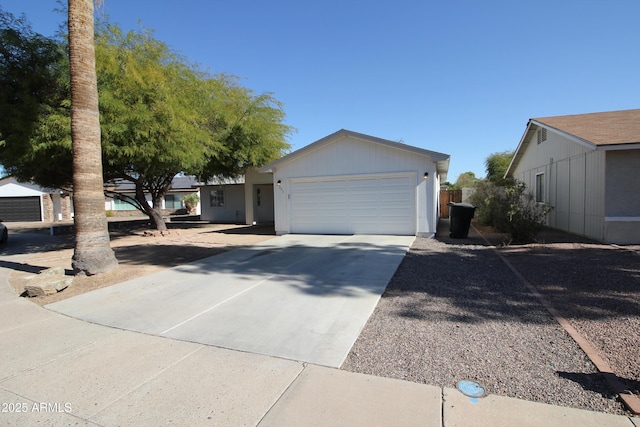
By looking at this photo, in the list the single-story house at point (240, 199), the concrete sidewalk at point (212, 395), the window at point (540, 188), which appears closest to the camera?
the concrete sidewalk at point (212, 395)

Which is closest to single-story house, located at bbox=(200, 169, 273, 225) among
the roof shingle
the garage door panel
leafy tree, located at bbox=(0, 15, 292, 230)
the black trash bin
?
leafy tree, located at bbox=(0, 15, 292, 230)

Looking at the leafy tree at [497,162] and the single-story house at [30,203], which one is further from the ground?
the leafy tree at [497,162]

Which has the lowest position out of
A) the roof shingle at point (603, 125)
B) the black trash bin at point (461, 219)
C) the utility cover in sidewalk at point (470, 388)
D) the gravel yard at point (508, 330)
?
the utility cover in sidewalk at point (470, 388)

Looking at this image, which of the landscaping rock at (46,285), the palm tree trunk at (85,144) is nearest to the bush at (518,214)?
the palm tree trunk at (85,144)

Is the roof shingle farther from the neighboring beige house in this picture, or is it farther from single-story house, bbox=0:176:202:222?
single-story house, bbox=0:176:202:222

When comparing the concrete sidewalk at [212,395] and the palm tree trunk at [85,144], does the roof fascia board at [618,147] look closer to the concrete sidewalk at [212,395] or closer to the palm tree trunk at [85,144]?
the concrete sidewalk at [212,395]

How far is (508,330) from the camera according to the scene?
4.27 m

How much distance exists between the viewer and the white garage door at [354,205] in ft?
43.0

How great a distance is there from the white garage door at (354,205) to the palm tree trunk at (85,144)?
7941 mm

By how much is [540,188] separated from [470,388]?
16.8 metres

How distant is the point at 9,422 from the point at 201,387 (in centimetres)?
147

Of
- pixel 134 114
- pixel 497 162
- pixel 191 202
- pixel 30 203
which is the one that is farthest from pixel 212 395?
pixel 497 162

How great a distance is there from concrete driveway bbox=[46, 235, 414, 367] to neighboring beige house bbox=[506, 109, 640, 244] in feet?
21.3

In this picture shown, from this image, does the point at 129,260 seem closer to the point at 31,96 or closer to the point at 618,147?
the point at 31,96
